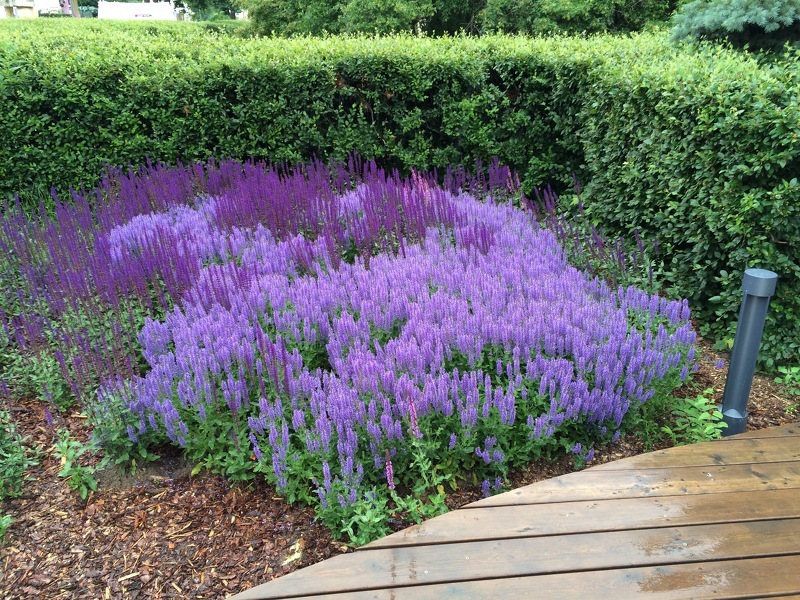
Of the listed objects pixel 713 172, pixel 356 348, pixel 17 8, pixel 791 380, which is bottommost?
pixel 791 380

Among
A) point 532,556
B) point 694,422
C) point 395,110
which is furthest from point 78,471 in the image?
point 395,110

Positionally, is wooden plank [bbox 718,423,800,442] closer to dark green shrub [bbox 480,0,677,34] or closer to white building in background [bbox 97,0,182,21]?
dark green shrub [bbox 480,0,677,34]

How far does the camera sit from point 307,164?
702 centimetres

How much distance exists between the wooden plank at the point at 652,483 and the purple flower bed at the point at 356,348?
29 cm

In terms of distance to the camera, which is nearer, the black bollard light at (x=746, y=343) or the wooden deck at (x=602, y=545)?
the wooden deck at (x=602, y=545)

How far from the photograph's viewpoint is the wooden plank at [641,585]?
6.55 ft

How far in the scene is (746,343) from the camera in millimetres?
3102

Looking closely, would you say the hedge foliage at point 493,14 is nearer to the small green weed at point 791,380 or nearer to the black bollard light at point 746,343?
the small green weed at point 791,380

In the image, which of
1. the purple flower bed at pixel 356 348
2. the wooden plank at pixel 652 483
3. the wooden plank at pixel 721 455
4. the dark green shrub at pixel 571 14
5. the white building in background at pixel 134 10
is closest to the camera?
the wooden plank at pixel 652 483

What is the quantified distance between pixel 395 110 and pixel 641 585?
583 centimetres

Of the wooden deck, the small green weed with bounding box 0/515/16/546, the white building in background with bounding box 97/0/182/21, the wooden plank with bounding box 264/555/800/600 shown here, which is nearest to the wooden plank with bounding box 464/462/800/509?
the wooden deck

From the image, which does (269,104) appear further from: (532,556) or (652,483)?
(532,556)

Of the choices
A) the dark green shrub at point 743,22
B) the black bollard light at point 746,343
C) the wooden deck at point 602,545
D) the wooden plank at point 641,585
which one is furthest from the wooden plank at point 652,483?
the dark green shrub at point 743,22

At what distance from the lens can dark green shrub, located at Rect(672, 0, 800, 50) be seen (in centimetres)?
559
